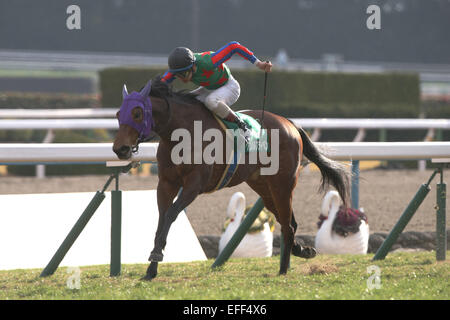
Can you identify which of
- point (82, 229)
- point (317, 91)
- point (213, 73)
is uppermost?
point (213, 73)

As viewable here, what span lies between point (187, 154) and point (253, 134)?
0.48 m

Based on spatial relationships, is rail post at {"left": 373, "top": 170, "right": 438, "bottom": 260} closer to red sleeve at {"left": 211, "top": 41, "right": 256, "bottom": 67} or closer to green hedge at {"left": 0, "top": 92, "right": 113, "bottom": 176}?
red sleeve at {"left": 211, "top": 41, "right": 256, "bottom": 67}

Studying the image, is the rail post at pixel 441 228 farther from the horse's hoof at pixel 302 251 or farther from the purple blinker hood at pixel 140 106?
the purple blinker hood at pixel 140 106

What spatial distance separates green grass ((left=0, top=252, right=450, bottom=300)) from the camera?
3.86 metres

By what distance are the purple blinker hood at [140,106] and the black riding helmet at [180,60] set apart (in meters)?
0.19

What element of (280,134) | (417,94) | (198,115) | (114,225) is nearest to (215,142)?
(198,115)

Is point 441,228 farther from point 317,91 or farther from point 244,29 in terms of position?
point 244,29

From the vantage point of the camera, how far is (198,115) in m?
4.21

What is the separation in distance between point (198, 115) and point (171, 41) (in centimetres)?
3639

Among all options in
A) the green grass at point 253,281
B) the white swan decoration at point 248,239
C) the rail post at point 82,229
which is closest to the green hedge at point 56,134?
the white swan decoration at point 248,239

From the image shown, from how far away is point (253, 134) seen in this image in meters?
4.38

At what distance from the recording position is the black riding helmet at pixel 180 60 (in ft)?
13.3

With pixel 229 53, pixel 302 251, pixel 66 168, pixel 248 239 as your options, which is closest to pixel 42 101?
pixel 66 168

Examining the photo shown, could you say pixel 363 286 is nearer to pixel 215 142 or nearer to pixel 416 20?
pixel 215 142
